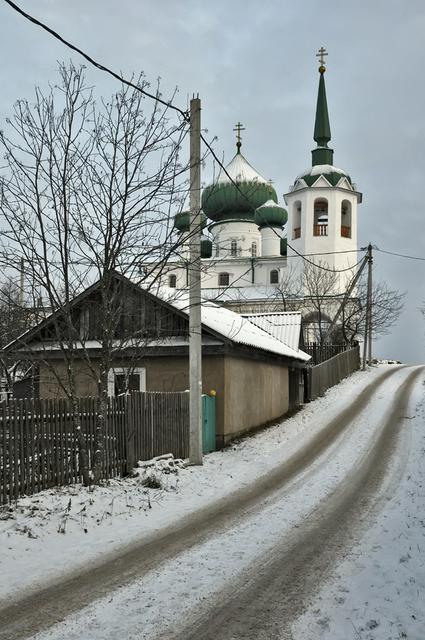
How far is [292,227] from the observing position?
Answer: 57375mm

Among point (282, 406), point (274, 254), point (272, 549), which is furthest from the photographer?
point (274, 254)

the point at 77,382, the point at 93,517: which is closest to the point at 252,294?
the point at 77,382

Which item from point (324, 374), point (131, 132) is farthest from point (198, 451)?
point (324, 374)

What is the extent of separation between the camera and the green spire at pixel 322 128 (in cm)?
5972

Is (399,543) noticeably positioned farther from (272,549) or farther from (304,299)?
(304,299)

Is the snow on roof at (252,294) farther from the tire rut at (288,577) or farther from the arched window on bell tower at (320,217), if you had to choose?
the tire rut at (288,577)

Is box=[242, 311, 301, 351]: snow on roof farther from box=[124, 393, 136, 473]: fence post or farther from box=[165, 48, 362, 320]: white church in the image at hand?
box=[165, 48, 362, 320]: white church

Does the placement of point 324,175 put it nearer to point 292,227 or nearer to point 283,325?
point 292,227

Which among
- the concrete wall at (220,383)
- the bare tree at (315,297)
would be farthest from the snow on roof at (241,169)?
the concrete wall at (220,383)

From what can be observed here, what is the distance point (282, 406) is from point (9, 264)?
16308mm

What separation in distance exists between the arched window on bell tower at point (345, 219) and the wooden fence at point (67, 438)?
4465 cm

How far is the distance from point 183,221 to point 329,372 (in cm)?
2203

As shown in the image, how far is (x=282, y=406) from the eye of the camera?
24844 millimetres

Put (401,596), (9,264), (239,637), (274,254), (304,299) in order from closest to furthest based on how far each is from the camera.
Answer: (239,637) → (401,596) → (9,264) → (304,299) → (274,254)
